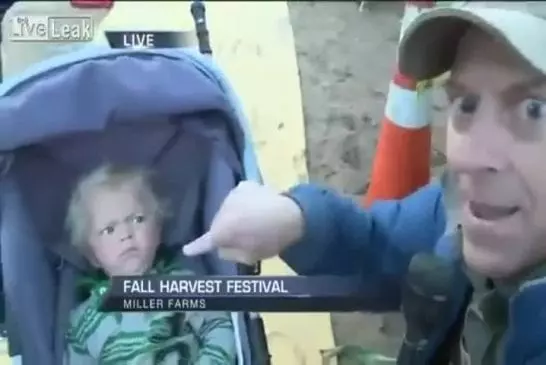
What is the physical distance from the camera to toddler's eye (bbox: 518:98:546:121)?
2.31 ft

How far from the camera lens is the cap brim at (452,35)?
2.27 feet

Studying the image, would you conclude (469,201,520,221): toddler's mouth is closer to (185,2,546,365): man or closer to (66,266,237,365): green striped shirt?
(185,2,546,365): man

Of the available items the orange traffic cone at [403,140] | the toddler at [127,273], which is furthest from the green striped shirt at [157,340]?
the orange traffic cone at [403,140]

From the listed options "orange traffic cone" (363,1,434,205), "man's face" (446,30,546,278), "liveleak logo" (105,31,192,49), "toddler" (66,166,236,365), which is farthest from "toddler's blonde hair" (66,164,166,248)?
"man's face" (446,30,546,278)

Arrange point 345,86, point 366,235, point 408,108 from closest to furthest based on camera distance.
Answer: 1. point 366,235
2. point 408,108
3. point 345,86

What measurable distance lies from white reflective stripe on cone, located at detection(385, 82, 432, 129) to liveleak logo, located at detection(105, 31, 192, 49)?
0.74 ft

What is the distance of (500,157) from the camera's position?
707 mm

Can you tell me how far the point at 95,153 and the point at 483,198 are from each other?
0.42m

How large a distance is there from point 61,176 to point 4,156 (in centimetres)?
8

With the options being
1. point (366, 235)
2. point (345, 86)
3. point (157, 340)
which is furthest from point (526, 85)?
point (345, 86)

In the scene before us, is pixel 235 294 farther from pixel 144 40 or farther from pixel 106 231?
pixel 144 40

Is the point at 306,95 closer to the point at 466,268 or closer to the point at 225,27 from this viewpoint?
the point at 225,27

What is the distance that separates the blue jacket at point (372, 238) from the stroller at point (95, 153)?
64mm

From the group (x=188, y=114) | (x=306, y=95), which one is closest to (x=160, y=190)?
(x=188, y=114)
